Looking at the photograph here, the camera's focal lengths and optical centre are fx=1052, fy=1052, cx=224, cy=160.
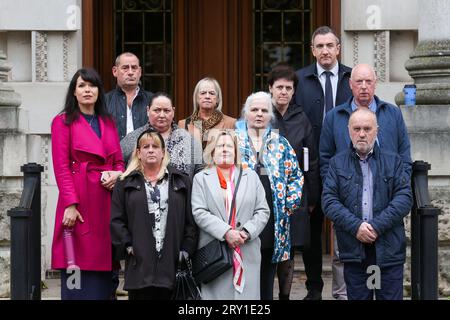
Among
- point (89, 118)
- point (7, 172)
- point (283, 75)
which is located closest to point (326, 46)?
point (283, 75)

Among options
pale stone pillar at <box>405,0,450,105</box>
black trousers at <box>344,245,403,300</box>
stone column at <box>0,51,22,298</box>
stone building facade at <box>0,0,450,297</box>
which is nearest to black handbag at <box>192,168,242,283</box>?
black trousers at <box>344,245,403,300</box>

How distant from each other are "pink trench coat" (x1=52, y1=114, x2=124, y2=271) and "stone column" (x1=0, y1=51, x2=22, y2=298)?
5.51 feet

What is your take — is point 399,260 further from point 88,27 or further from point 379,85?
point 88,27

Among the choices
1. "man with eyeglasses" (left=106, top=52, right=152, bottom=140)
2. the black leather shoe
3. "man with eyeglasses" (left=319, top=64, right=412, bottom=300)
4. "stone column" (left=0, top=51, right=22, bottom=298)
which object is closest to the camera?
"man with eyeglasses" (left=319, top=64, right=412, bottom=300)

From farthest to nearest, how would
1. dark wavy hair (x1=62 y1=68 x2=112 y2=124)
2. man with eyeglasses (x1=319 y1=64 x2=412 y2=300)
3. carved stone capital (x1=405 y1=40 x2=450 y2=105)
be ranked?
carved stone capital (x1=405 y1=40 x2=450 y2=105)
man with eyeglasses (x1=319 y1=64 x2=412 y2=300)
dark wavy hair (x1=62 y1=68 x2=112 y2=124)

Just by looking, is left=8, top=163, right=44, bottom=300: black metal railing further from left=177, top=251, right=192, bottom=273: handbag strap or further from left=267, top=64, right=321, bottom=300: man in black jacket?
left=267, top=64, right=321, bottom=300: man in black jacket

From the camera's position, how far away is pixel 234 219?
6.92m

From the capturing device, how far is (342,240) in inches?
278

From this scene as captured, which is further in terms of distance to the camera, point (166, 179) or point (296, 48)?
point (296, 48)

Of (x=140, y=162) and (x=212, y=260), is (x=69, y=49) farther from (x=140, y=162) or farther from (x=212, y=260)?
(x=212, y=260)

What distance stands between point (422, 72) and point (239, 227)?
2.94 meters

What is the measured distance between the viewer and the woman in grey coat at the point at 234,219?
22.5 ft

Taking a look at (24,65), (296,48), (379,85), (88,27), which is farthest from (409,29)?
(24,65)

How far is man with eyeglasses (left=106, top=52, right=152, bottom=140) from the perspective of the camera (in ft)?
26.1
